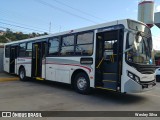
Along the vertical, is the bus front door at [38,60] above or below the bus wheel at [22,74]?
above

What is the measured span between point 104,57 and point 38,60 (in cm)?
580

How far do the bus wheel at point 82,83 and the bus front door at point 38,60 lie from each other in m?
3.19

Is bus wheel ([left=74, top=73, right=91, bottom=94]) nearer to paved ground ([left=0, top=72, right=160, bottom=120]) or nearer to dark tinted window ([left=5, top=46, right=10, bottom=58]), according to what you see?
paved ground ([left=0, top=72, right=160, bottom=120])

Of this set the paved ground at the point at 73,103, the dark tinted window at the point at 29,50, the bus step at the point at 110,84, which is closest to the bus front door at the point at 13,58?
the dark tinted window at the point at 29,50

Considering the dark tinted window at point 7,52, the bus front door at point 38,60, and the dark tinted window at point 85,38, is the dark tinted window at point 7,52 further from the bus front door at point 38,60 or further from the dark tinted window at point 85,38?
the dark tinted window at point 85,38

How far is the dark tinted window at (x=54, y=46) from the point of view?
454 inches

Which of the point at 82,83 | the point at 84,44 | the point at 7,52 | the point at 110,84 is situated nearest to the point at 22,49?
the point at 7,52

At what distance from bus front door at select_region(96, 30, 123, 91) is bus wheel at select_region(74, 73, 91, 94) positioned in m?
0.62

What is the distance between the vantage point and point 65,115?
630 centimetres

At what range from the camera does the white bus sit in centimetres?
799

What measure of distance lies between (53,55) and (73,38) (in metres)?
1.94

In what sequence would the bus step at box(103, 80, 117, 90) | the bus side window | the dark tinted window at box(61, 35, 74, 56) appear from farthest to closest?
1. the bus side window
2. the dark tinted window at box(61, 35, 74, 56)
3. the bus step at box(103, 80, 117, 90)

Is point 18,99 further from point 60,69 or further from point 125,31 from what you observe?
point 125,31

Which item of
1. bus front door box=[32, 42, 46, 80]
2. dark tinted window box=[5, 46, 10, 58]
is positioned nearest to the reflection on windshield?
bus front door box=[32, 42, 46, 80]
